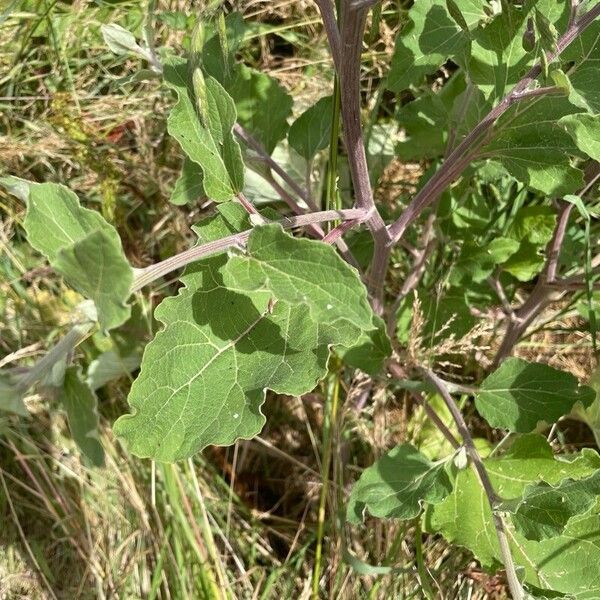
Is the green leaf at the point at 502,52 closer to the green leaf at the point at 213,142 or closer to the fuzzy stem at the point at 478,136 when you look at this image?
the fuzzy stem at the point at 478,136

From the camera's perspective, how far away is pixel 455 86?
2051mm

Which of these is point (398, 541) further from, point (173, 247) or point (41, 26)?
point (41, 26)

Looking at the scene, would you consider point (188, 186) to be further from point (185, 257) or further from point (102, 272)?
point (102, 272)

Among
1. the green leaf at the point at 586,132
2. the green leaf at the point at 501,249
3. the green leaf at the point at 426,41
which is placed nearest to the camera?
the green leaf at the point at 586,132

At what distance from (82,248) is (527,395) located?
3.58 ft

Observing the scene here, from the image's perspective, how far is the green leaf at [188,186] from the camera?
1.79 m

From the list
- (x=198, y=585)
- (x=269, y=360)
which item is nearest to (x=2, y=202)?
→ (x=198, y=585)

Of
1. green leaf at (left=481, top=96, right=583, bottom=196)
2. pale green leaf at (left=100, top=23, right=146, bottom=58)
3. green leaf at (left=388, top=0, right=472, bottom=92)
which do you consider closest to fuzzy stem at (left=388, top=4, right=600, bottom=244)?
green leaf at (left=481, top=96, right=583, bottom=196)

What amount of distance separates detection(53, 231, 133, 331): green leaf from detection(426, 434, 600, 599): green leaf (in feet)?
3.28

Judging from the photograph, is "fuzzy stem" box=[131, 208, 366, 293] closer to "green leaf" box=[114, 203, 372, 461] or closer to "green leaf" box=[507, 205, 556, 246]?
"green leaf" box=[114, 203, 372, 461]

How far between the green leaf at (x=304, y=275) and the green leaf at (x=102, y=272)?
0.23 m

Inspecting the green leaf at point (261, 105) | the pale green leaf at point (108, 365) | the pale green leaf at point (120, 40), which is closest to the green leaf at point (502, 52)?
the green leaf at point (261, 105)

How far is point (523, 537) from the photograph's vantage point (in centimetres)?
174

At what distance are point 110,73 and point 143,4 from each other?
302 millimetres
